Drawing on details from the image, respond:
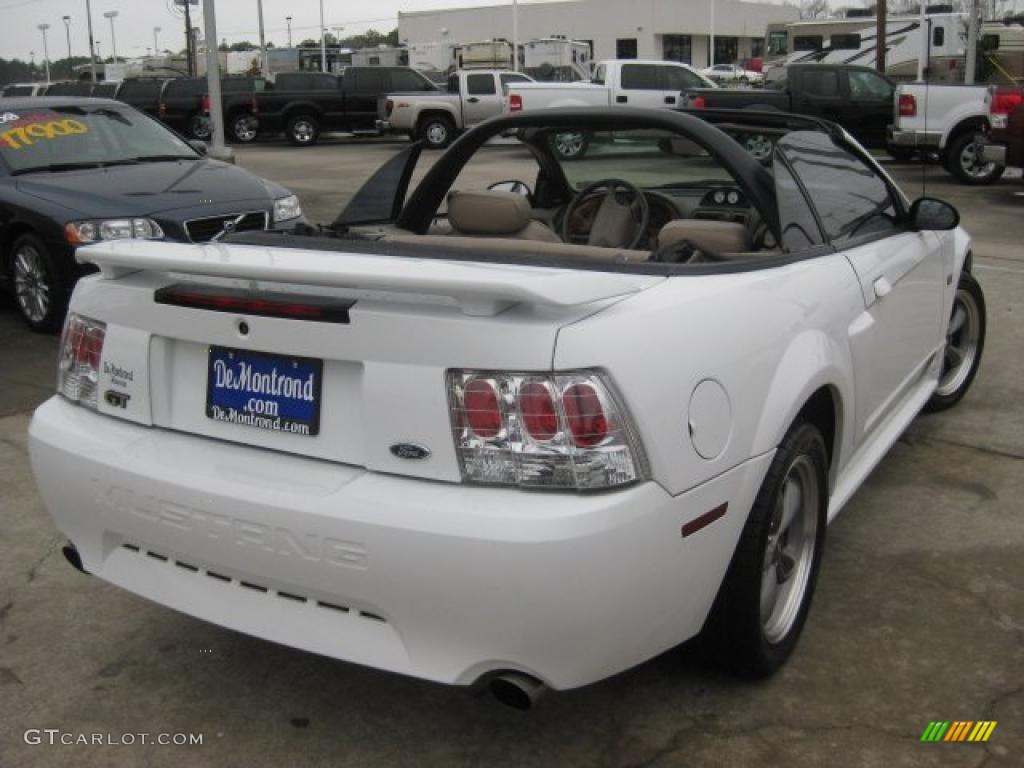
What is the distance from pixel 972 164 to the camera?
50.7 feet

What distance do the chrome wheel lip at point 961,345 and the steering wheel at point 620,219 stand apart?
2.02 m

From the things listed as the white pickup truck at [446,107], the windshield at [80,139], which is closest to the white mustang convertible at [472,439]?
the windshield at [80,139]

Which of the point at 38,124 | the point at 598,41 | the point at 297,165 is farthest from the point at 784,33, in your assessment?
the point at 38,124

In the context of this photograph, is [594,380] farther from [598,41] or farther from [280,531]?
[598,41]

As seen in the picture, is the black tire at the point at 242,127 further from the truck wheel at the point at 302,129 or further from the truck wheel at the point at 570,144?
the truck wheel at the point at 570,144

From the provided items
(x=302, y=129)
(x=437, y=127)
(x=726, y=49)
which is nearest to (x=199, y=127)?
(x=302, y=129)

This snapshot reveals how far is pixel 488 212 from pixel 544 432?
5.88 feet

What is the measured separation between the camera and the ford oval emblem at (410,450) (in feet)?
7.74

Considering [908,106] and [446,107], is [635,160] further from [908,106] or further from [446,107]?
[446,107]

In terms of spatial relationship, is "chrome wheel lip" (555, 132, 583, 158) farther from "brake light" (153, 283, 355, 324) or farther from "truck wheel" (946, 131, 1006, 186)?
"truck wheel" (946, 131, 1006, 186)

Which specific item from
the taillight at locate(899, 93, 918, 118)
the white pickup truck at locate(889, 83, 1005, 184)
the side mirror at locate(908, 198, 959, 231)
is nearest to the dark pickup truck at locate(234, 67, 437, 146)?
the taillight at locate(899, 93, 918, 118)

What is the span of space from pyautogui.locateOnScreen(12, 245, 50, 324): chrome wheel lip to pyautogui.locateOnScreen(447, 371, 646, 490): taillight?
19.2ft

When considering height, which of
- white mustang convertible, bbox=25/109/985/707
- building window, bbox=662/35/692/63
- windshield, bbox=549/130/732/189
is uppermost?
building window, bbox=662/35/692/63

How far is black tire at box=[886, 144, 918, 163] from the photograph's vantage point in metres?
16.7
